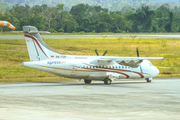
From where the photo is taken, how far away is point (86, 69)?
36.0 m

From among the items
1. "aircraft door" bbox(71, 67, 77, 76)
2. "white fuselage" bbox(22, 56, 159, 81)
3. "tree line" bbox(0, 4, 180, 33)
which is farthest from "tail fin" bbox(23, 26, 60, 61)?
"tree line" bbox(0, 4, 180, 33)

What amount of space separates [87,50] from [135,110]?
48.1 m

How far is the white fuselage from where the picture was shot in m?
34.5

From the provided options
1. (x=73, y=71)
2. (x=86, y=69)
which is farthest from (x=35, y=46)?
(x=86, y=69)

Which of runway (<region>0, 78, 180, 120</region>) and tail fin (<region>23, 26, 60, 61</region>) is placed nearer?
runway (<region>0, 78, 180, 120</region>)

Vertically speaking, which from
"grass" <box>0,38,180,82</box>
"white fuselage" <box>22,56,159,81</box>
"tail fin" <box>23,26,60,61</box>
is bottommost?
"grass" <box>0,38,180,82</box>

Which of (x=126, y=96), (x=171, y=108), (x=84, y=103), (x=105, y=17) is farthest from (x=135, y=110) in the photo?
(x=105, y=17)

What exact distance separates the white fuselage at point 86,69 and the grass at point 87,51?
24.2 ft

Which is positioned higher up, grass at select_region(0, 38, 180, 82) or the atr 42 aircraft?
the atr 42 aircraft

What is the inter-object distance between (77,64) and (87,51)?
30.5 m

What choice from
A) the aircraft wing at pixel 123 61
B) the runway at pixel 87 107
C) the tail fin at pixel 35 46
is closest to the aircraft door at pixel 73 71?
the aircraft wing at pixel 123 61

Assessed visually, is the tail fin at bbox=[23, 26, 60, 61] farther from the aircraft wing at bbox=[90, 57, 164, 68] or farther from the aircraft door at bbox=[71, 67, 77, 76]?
the aircraft wing at bbox=[90, 57, 164, 68]

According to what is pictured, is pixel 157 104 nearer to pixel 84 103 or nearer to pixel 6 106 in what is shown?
pixel 84 103

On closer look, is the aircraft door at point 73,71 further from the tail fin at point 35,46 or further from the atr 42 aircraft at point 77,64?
the tail fin at point 35,46
